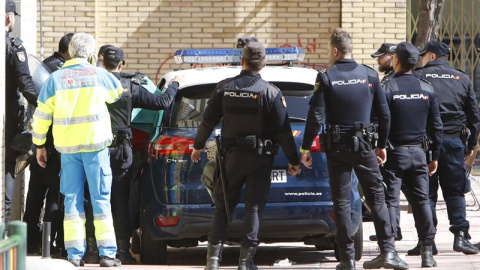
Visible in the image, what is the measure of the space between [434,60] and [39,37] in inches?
274

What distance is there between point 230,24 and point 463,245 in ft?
21.8

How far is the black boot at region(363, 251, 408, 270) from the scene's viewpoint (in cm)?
835

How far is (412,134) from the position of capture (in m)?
8.84

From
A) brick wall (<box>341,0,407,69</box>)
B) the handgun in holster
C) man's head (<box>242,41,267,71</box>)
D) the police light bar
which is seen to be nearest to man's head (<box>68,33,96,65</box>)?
man's head (<box>242,41,267,71</box>)

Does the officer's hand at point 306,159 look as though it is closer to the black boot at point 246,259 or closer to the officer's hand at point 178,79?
the black boot at point 246,259

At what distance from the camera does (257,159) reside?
316 inches

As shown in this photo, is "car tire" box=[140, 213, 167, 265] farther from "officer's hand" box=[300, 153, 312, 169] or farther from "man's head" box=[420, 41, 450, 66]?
"man's head" box=[420, 41, 450, 66]

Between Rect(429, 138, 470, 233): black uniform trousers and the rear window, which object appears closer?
the rear window

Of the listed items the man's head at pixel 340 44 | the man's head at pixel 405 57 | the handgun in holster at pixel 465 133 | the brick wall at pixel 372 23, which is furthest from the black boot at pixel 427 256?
the brick wall at pixel 372 23

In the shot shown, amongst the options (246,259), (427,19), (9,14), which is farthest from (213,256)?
(427,19)

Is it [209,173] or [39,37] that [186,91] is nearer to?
[209,173]

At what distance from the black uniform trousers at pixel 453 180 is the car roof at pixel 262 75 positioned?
1399mm

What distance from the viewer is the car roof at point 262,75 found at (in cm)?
891

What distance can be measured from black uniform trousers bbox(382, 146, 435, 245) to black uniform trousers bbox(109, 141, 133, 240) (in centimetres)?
208
